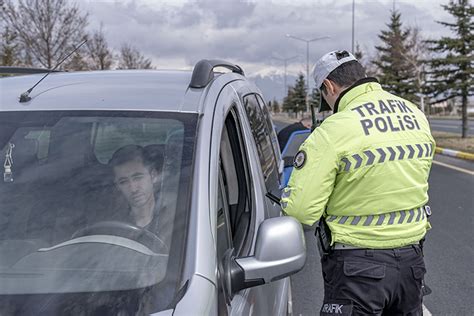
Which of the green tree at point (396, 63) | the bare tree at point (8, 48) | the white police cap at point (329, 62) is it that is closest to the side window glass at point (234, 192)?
the white police cap at point (329, 62)

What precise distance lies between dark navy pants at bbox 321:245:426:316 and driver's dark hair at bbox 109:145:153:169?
941mm

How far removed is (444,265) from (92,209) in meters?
4.19

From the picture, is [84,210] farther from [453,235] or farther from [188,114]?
[453,235]

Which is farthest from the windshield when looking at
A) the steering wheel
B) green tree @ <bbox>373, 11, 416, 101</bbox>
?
green tree @ <bbox>373, 11, 416, 101</bbox>

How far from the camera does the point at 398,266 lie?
2.09 metres

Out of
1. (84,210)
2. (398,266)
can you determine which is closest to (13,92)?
(84,210)

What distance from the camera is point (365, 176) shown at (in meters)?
2.03

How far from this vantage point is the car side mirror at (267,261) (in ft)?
5.24

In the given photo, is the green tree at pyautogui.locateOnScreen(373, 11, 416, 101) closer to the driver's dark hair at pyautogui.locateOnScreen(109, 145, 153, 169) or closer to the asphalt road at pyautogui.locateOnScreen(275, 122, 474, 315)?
the asphalt road at pyautogui.locateOnScreen(275, 122, 474, 315)

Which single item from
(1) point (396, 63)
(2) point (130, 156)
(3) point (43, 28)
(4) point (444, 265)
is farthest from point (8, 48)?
(1) point (396, 63)

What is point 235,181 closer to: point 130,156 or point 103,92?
point 130,156

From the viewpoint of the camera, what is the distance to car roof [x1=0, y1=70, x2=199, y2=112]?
6.27 ft

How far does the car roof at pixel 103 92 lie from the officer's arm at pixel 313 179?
0.52m

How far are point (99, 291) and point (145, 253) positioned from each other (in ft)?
0.68
